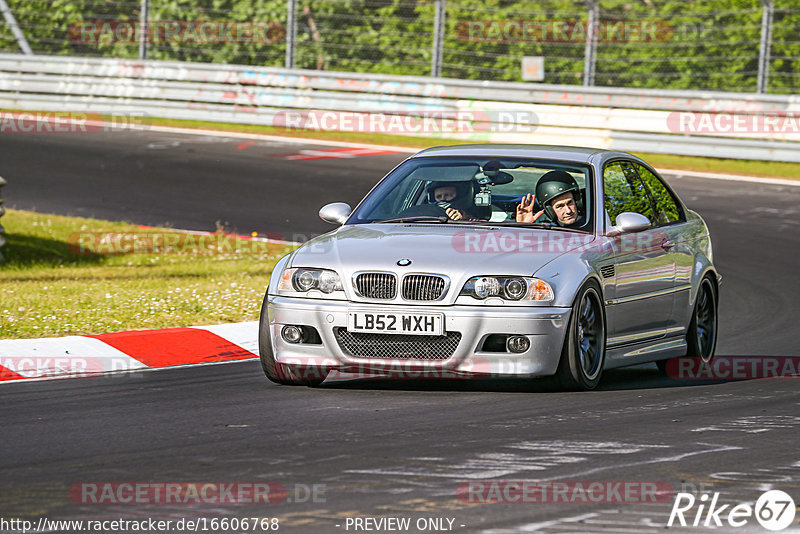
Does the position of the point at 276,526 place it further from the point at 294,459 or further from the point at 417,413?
the point at 417,413

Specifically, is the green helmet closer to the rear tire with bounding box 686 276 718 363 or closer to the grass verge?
the rear tire with bounding box 686 276 718 363

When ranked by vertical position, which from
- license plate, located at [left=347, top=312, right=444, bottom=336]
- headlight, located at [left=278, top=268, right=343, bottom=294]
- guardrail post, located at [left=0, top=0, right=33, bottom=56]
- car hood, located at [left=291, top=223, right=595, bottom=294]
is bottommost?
license plate, located at [left=347, top=312, right=444, bottom=336]

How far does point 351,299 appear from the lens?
8016 millimetres

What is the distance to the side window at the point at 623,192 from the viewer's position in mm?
9234

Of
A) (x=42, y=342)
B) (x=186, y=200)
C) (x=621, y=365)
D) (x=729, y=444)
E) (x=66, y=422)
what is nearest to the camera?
(x=729, y=444)

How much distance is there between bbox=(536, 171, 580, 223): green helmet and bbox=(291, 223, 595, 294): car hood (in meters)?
0.34

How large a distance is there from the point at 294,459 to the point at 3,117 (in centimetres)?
2267

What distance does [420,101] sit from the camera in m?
24.9

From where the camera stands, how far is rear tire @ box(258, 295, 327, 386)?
8367 mm

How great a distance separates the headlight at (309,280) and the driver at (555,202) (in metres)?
1.41

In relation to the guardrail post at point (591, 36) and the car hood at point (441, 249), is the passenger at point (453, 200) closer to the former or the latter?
the car hood at point (441, 249)

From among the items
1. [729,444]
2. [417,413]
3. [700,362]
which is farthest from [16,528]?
[700,362]

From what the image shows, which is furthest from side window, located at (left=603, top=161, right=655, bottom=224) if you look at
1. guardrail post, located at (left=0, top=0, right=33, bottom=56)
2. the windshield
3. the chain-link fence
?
guardrail post, located at (left=0, top=0, right=33, bottom=56)

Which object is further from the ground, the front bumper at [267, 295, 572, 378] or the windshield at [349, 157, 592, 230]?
the windshield at [349, 157, 592, 230]
